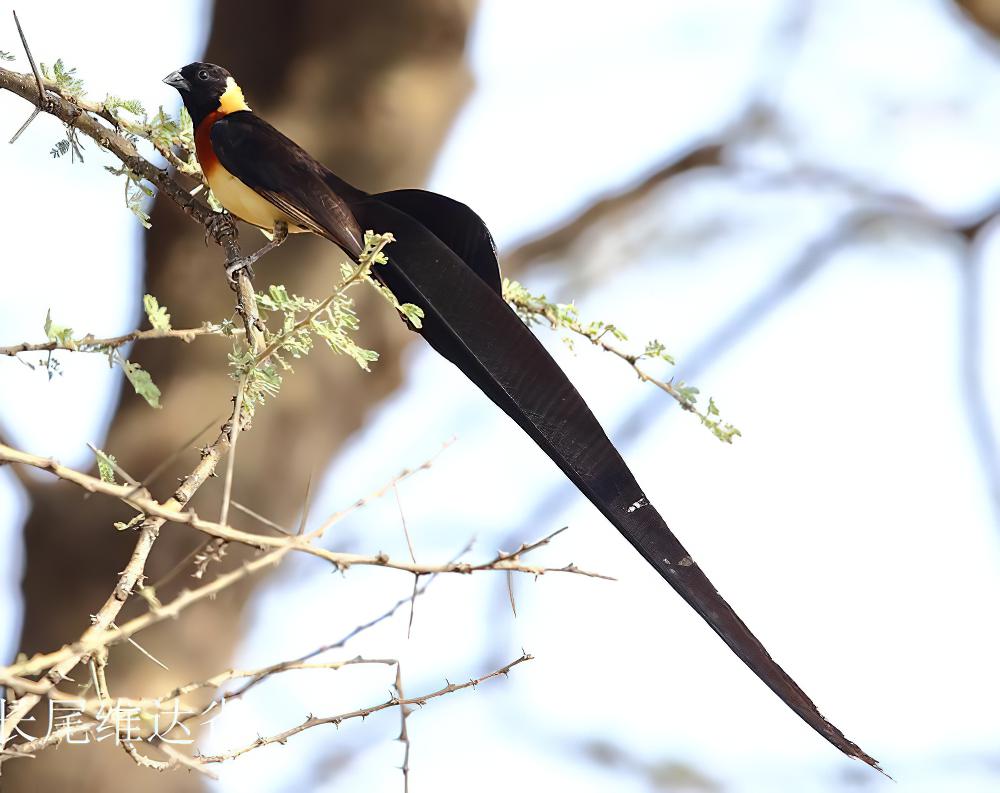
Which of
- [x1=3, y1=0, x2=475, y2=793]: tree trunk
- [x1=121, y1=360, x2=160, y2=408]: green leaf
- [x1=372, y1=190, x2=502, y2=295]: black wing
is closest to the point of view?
[x1=121, y1=360, x2=160, y2=408]: green leaf

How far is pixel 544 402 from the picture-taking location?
0.38 metres

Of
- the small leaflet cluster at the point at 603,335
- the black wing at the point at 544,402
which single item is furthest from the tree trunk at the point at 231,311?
the black wing at the point at 544,402

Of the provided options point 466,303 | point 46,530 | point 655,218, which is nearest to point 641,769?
point 655,218

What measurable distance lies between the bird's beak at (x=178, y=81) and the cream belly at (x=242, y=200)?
60 millimetres

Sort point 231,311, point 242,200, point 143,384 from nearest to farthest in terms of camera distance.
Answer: point 143,384, point 242,200, point 231,311

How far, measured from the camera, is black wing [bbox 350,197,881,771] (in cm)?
35

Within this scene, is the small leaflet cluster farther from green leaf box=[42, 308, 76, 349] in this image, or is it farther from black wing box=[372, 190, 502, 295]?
green leaf box=[42, 308, 76, 349]

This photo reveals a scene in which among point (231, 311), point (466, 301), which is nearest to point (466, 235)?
point (466, 301)

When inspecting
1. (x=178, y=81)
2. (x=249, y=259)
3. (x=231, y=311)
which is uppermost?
(x=231, y=311)

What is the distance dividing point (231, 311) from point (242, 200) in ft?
1.67

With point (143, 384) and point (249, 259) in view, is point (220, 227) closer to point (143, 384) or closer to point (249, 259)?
point (249, 259)

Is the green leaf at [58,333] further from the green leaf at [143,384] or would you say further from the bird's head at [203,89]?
the bird's head at [203,89]

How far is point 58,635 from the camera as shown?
3.19ft

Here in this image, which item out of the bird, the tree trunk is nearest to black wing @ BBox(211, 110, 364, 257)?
the bird
